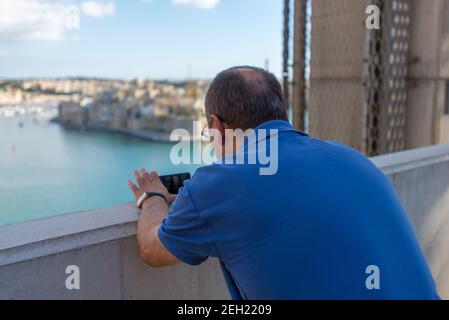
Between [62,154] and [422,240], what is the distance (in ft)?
32.5

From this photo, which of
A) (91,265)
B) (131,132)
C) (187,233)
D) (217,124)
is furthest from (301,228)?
(131,132)

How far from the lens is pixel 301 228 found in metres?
0.80

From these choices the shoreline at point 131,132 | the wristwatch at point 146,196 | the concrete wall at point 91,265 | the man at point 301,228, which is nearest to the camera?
the man at point 301,228

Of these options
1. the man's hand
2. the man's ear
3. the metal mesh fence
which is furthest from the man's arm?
the metal mesh fence

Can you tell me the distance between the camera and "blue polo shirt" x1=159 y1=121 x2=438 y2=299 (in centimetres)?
80

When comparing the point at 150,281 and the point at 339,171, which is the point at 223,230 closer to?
the point at 339,171

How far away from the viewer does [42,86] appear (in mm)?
4871

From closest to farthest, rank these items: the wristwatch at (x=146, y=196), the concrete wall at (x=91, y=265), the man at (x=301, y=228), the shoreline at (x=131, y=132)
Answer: the man at (x=301, y=228), the concrete wall at (x=91, y=265), the wristwatch at (x=146, y=196), the shoreline at (x=131, y=132)

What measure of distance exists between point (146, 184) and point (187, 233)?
0.40m

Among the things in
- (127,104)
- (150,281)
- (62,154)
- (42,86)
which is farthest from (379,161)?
(62,154)

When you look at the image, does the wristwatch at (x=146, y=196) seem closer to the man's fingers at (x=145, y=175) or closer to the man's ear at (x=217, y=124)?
the man's fingers at (x=145, y=175)

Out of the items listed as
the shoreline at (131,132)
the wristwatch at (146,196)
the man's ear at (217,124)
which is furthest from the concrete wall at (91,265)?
the shoreline at (131,132)

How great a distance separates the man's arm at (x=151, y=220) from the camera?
0.99 m

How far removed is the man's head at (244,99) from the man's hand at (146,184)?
0.30m
